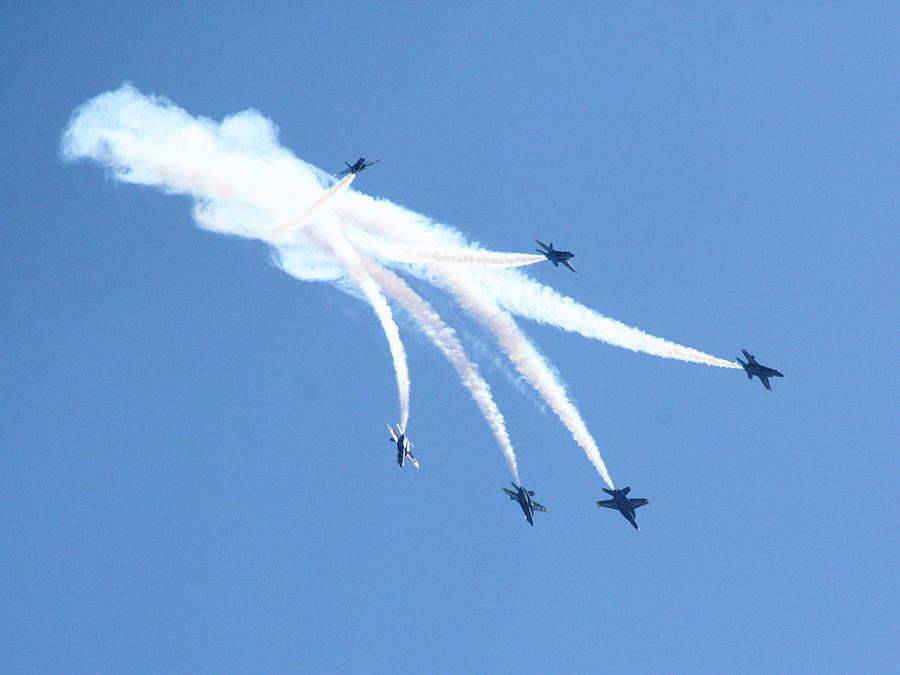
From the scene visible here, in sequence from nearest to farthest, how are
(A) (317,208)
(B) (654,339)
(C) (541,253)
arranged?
1. (A) (317,208)
2. (B) (654,339)
3. (C) (541,253)

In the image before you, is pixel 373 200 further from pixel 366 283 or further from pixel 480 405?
pixel 480 405

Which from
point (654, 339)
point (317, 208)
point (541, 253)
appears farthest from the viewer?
point (541, 253)

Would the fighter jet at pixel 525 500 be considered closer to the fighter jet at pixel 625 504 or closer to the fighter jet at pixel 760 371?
the fighter jet at pixel 625 504

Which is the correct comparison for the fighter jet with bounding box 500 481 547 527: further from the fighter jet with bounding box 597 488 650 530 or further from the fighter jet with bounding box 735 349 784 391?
the fighter jet with bounding box 735 349 784 391

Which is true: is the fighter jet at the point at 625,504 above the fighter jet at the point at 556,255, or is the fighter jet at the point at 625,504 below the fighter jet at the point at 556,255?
below

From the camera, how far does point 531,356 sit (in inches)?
1817

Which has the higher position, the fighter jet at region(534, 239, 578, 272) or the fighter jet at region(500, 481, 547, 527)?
the fighter jet at region(534, 239, 578, 272)

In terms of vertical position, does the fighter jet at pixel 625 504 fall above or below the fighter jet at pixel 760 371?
below

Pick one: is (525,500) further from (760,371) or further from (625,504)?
(760,371)

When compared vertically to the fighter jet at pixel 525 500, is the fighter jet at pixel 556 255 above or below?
above

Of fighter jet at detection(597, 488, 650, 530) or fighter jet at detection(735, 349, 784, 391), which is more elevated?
fighter jet at detection(735, 349, 784, 391)

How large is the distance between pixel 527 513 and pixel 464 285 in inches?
520

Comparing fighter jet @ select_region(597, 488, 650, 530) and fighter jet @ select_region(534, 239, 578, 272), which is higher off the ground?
fighter jet @ select_region(534, 239, 578, 272)

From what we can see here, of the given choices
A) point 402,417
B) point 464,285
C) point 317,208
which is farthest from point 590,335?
point 317,208
